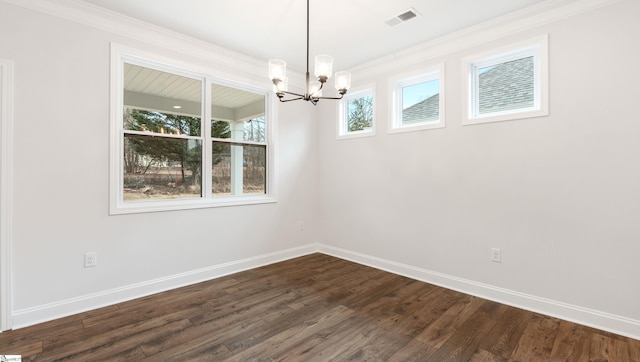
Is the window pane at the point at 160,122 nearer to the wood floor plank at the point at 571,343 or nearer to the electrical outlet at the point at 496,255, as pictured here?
the electrical outlet at the point at 496,255

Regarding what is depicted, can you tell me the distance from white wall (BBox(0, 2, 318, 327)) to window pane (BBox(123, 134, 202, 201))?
0.79 feet

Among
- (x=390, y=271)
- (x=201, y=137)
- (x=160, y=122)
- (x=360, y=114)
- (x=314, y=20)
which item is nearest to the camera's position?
(x=314, y=20)

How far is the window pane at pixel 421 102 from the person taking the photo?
11.8 ft

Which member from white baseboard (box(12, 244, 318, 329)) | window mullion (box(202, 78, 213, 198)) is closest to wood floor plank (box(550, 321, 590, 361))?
white baseboard (box(12, 244, 318, 329))

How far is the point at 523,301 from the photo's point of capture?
2844 millimetres

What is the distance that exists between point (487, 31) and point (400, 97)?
1188 mm

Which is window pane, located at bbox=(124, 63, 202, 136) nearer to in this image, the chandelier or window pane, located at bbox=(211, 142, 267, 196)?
window pane, located at bbox=(211, 142, 267, 196)

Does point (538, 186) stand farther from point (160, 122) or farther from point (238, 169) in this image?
point (160, 122)

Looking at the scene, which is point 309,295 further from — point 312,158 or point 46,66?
point 46,66

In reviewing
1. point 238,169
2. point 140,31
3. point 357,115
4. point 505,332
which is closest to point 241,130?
point 238,169

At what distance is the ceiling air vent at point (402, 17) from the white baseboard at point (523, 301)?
9.19 ft

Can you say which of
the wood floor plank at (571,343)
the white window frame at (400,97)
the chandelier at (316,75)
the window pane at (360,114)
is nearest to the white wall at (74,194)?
the chandelier at (316,75)

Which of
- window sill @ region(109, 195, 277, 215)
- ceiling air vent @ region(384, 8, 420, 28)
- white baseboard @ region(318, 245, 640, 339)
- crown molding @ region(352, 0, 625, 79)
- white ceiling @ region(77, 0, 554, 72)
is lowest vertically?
white baseboard @ region(318, 245, 640, 339)

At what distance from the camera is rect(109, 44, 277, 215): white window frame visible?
2.92 meters
